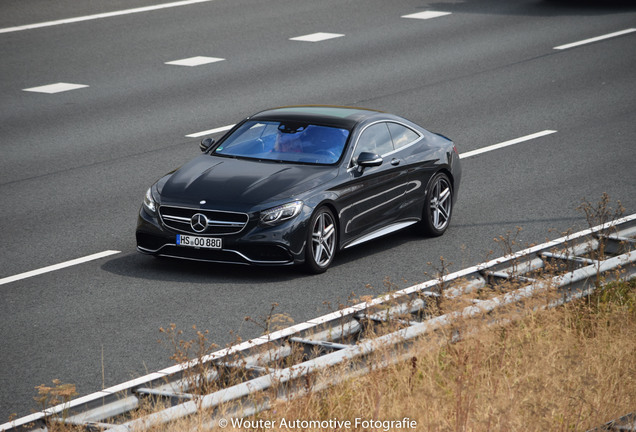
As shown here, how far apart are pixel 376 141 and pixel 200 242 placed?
2.56 m

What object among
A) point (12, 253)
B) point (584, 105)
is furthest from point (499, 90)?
point (12, 253)

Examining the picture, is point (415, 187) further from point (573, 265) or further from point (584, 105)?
point (584, 105)

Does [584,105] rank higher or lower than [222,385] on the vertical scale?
lower

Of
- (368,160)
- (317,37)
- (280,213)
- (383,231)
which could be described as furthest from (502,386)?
(317,37)

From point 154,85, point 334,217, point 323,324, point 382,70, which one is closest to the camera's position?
point 323,324

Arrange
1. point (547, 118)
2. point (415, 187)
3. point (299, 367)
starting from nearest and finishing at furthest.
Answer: point (299, 367) → point (415, 187) → point (547, 118)

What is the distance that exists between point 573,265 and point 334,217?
255cm

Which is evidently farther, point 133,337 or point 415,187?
point 415,187

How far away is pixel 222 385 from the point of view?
7027 mm

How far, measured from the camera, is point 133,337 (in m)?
8.79

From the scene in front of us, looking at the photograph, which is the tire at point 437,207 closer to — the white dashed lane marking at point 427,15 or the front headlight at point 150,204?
the front headlight at point 150,204

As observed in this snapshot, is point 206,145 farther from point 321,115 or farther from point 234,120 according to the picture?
point 234,120

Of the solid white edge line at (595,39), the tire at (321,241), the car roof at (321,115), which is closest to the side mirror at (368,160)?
the car roof at (321,115)

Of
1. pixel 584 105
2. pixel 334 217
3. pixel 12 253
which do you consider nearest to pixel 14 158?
pixel 12 253
